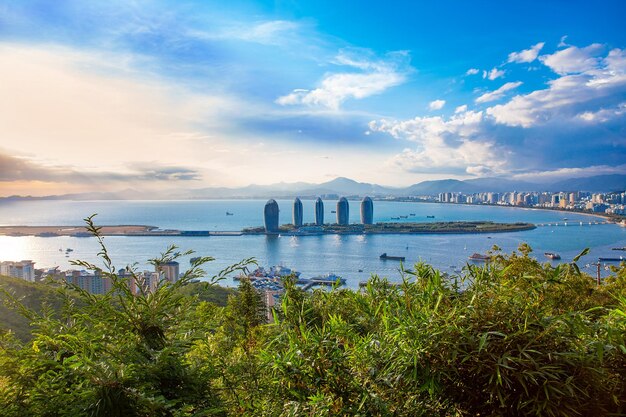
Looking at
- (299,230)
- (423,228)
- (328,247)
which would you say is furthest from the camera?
(299,230)

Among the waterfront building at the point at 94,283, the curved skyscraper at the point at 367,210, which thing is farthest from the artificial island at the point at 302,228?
the waterfront building at the point at 94,283

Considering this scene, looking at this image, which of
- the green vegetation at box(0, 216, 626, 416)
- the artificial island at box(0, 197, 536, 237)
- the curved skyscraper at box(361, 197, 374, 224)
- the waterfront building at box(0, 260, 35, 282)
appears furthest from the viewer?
the curved skyscraper at box(361, 197, 374, 224)

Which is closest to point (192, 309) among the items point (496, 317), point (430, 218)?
point (496, 317)

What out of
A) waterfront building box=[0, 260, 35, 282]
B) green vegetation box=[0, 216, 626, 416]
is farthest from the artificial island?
green vegetation box=[0, 216, 626, 416]

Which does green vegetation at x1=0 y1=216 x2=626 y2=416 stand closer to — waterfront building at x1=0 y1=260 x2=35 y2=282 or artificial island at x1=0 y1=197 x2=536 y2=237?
waterfront building at x1=0 y1=260 x2=35 y2=282

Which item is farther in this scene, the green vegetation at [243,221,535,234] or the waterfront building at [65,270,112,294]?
the green vegetation at [243,221,535,234]

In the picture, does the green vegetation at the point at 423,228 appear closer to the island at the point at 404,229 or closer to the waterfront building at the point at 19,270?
the island at the point at 404,229

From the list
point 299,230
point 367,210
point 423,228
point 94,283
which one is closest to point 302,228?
point 299,230

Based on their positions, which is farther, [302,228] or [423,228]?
[302,228]

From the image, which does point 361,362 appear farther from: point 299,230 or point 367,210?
point 367,210
